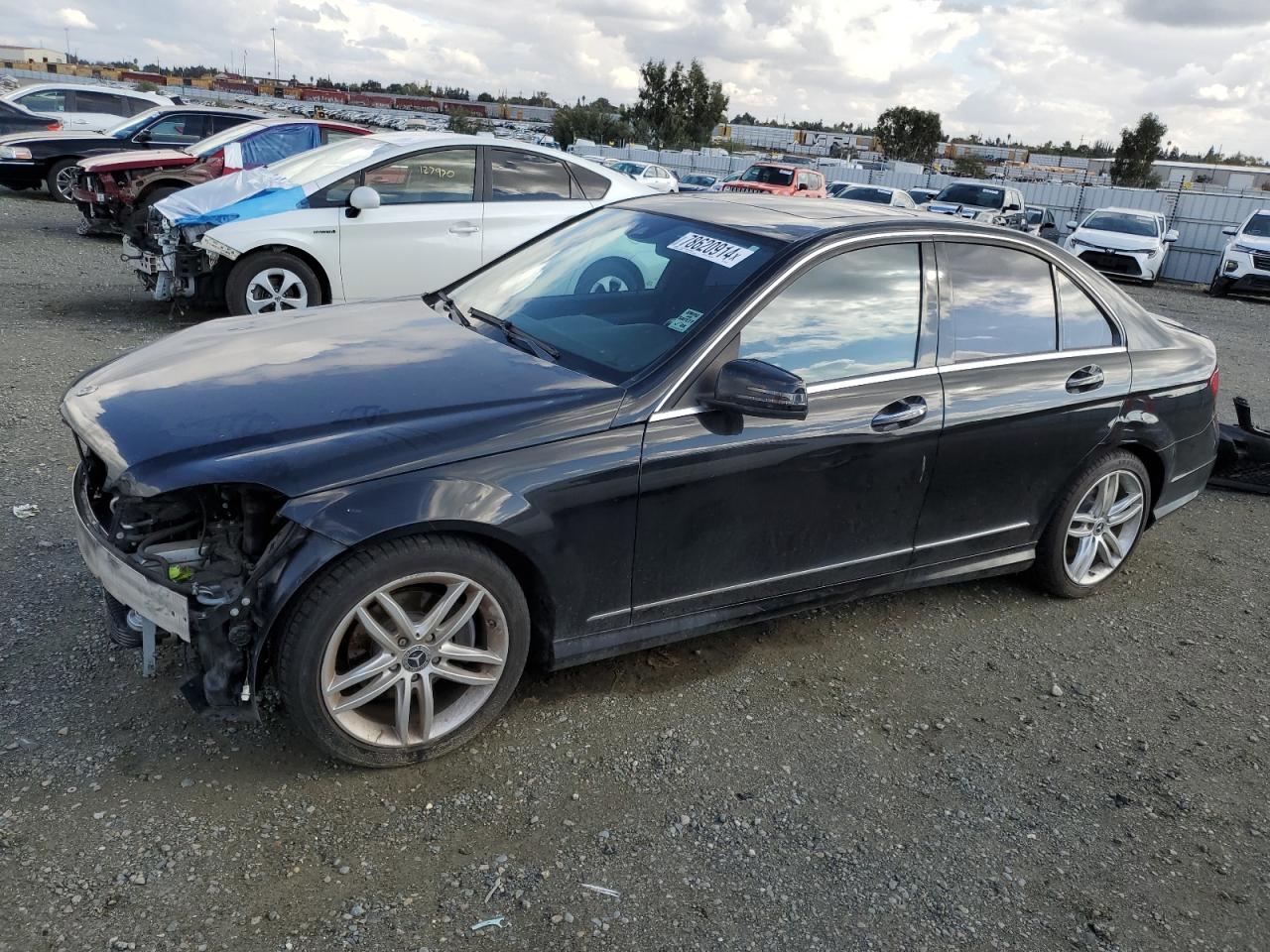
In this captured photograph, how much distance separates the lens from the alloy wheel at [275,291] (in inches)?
295

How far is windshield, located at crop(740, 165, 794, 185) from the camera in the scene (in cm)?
2188

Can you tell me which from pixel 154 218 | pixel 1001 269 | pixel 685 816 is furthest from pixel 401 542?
pixel 154 218

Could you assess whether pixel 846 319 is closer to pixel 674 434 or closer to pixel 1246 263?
pixel 674 434

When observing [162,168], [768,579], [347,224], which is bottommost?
[768,579]

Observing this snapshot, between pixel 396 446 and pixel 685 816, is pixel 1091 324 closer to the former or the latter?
pixel 685 816

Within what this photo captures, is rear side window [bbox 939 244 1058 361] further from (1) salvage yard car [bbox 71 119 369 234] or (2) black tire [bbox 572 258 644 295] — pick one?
(1) salvage yard car [bbox 71 119 369 234]

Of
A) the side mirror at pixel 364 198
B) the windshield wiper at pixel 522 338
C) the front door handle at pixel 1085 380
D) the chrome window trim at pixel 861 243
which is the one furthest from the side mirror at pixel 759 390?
the side mirror at pixel 364 198

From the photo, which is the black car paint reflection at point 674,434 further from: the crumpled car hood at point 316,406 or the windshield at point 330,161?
the windshield at point 330,161

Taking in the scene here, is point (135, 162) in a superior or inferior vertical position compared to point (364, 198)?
inferior

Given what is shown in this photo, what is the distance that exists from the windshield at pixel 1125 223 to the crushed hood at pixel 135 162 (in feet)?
57.1

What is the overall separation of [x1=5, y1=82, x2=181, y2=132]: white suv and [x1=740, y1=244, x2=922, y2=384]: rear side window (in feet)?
60.9

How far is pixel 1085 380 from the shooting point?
400 centimetres

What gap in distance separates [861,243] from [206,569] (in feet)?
7.98

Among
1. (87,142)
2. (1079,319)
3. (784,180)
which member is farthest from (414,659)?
(784,180)
